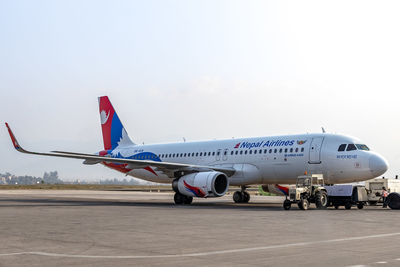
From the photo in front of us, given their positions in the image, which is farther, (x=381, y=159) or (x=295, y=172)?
(x=295, y=172)

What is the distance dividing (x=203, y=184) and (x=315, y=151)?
247 inches

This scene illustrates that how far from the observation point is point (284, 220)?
18188 mm

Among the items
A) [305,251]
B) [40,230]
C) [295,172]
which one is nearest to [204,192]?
[295,172]

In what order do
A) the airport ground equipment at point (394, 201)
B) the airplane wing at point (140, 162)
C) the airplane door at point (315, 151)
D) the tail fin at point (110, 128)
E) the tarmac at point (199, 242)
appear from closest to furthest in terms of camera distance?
the tarmac at point (199, 242)
the airport ground equipment at point (394, 201)
the airplane door at point (315, 151)
the airplane wing at point (140, 162)
the tail fin at point (110, 128)

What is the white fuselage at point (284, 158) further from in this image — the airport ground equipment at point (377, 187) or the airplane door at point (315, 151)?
the airport ground equipment at point (377, 187)

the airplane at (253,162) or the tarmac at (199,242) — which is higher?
the airplane at (253,162)

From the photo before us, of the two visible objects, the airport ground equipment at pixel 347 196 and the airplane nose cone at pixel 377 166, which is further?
the airplane nose cone at pixel 377 166

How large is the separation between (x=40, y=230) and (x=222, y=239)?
17.3 feet

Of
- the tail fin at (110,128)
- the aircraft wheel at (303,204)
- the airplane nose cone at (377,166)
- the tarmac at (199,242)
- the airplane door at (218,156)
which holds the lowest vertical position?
the aircraft wheel at (303,204)

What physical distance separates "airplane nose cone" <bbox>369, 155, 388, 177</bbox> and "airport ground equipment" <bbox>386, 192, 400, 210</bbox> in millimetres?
1440

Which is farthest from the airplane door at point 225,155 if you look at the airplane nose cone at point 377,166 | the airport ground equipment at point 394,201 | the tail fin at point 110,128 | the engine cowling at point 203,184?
the tail fin at point 110,128

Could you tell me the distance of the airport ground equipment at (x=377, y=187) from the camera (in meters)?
28.0

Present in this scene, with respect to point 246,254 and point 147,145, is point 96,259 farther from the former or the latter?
point 147,145

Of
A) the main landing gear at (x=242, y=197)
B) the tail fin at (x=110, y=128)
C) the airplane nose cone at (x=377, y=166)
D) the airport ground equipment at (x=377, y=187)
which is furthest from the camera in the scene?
the tail fin at (x=110, y=128)
